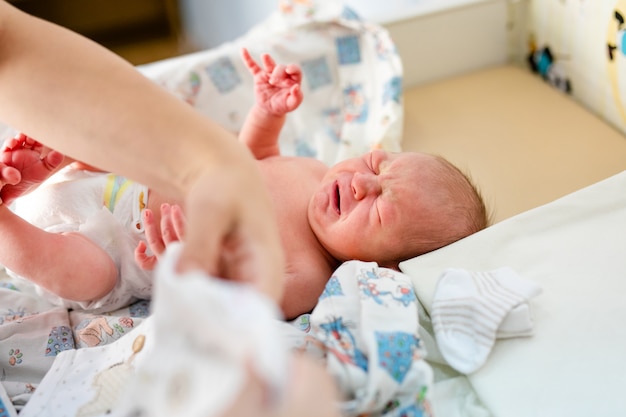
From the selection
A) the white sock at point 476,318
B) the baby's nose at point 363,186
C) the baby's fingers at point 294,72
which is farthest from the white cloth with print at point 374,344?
the baby's fingers at point 294,72

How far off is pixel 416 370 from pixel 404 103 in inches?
35.9

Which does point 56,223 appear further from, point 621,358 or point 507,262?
point 621,358

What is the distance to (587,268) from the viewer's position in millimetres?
877

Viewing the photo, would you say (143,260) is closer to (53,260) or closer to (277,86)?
(53,260)

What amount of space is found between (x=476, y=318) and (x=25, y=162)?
0.68m

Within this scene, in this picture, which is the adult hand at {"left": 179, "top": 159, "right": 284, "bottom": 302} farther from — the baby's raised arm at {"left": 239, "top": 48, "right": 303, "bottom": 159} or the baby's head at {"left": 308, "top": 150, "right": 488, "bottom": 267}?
the baby's raised arm at {"left": 239, "top": 48, "right": 303, "bottom": 159}

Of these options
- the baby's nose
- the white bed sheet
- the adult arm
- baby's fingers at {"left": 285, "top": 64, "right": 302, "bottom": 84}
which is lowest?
the white bed sheet

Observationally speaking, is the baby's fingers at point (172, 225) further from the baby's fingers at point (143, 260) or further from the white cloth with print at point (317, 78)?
the white cloth with print at point (317, 78)

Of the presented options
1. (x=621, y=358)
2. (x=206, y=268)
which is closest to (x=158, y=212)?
(x=206, y=268)

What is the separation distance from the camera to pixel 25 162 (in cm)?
98

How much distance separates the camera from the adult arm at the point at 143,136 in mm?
516

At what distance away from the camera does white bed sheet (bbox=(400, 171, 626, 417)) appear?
2.45 ft

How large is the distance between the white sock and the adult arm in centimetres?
34

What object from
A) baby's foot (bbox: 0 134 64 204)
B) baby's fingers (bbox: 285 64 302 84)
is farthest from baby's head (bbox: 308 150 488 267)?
baby's foot (bbox: 0 134 64 204)
